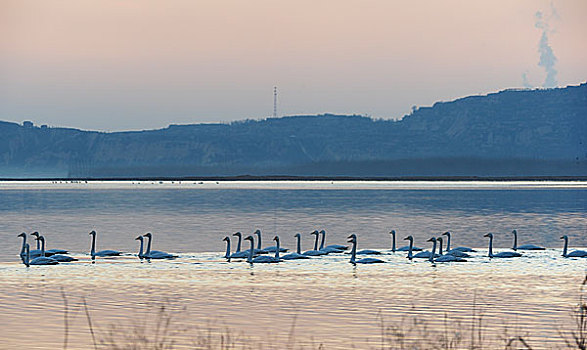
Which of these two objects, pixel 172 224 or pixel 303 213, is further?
pixel 303 213

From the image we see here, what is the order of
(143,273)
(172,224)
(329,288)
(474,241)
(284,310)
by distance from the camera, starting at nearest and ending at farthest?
(284,310) → (329,288) → (143,273) → (474,241) → (172,224)

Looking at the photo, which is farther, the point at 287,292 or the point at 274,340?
the point at 287,292

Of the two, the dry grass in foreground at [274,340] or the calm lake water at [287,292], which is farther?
the calm lake water at [287,292]

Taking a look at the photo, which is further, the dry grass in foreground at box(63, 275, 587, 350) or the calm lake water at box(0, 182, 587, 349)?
the calm lake water at box(0, 182, 587, 349)

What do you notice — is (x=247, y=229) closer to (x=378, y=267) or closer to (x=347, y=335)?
(x=378, y=267)

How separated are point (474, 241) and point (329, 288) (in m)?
24.2

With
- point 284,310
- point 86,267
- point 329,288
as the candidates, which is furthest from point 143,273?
point 284,310

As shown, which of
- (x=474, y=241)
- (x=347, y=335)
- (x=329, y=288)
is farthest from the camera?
(x=474, y=241)

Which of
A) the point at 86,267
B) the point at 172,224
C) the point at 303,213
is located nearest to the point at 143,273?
the point at 86,267

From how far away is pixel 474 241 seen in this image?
5044 cm

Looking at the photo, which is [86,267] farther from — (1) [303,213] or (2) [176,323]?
(1) [303,213]

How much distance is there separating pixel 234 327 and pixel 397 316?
4.24m

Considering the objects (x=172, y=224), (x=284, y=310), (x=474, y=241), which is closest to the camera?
(x=284, y=310)

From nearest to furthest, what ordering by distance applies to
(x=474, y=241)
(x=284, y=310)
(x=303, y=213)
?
(x=284, y=310), (x=474, y=241), (x=303, y=213)
